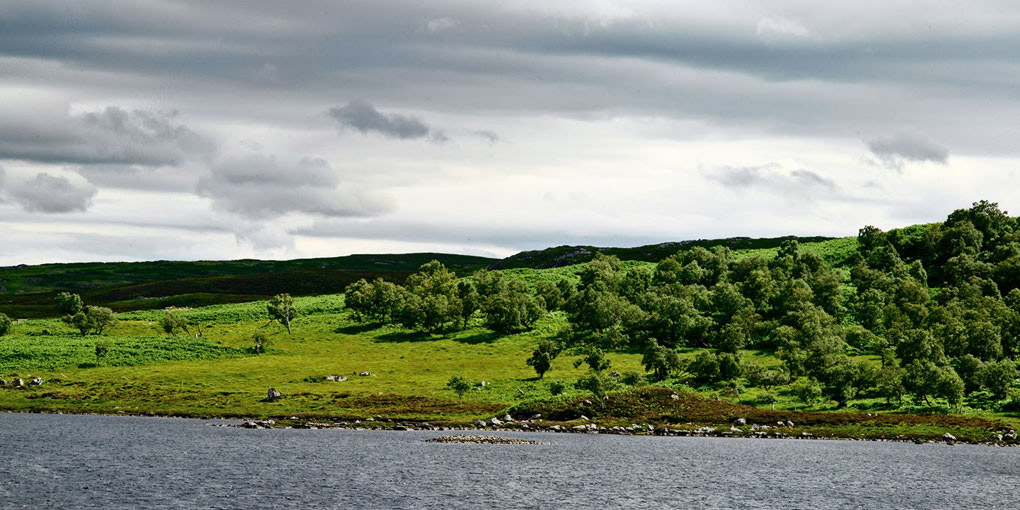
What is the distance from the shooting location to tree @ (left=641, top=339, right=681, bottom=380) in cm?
14175

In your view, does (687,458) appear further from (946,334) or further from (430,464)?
(946,334)

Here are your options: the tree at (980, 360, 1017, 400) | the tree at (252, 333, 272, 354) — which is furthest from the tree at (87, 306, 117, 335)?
the tree at (980, 360, 1017, 400)

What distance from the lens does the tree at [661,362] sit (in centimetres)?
14175

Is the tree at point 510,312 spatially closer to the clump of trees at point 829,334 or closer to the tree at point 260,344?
the clump of trees at point 829,334

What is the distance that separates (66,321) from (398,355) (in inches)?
3063

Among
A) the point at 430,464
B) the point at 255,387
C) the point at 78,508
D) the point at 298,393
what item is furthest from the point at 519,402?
the point at 78,508

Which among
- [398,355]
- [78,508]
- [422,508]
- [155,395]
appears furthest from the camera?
[398,355]

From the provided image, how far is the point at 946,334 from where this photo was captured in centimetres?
14962

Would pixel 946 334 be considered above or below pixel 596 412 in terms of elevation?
above

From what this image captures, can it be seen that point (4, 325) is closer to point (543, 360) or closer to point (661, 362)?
point (543, 360)

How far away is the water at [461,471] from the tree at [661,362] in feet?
117

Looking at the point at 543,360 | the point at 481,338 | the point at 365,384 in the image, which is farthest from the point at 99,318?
the point at 543,360

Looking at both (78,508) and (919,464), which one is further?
(919,464)

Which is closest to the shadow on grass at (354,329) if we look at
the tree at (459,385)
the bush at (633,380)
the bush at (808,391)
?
the tree at (459,385)
